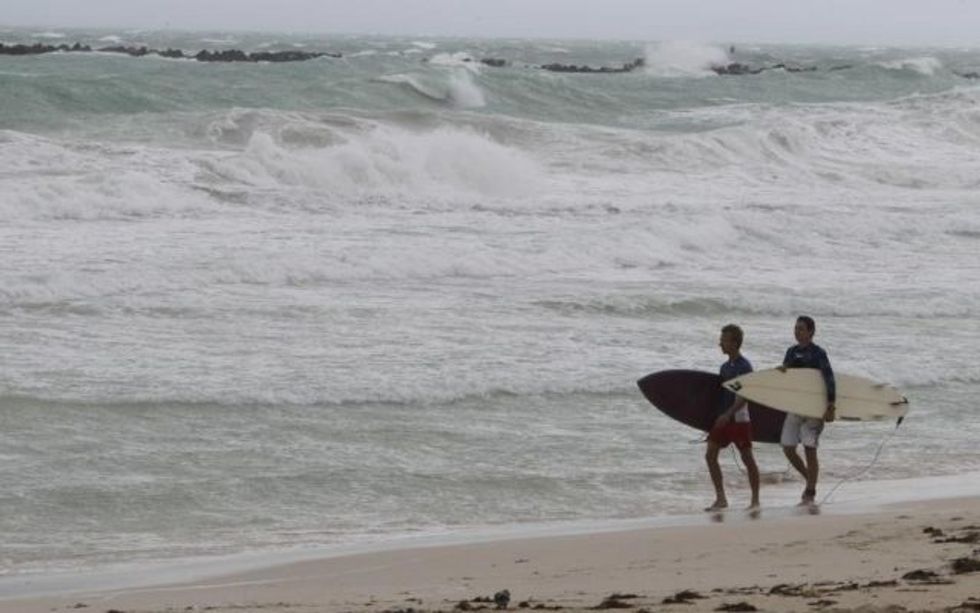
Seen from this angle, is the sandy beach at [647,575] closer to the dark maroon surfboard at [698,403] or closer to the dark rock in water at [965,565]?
the dark rock in water at [965,565]

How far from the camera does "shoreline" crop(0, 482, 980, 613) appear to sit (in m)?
6.89

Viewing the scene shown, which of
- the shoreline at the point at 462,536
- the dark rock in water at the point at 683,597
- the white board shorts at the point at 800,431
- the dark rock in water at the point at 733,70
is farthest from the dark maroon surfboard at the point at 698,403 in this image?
the dark rock in water at the point at 733,70

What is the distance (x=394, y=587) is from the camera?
7609 mm

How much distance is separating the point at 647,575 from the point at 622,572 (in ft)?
0.56

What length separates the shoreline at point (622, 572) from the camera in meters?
6.89

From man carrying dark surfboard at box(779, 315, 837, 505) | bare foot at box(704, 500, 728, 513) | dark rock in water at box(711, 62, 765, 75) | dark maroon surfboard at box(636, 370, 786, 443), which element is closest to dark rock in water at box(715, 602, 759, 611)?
bare foot at box(704, 500, 728, 513)

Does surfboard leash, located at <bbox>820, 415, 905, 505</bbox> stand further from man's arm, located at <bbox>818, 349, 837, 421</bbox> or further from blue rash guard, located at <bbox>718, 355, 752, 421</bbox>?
blue rash guard, located at <bbox>718, 355, 752, 421</bbox>

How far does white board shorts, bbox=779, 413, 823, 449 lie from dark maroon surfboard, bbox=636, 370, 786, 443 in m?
0.15

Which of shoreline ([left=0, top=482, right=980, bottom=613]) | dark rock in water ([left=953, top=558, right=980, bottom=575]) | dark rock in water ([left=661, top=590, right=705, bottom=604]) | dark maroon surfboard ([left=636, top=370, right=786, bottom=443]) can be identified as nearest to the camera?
dark rock in water ([left=661, top=590, right=705, bottom=604])

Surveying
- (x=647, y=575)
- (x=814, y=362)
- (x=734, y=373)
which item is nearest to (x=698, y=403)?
(x=734, y=373)

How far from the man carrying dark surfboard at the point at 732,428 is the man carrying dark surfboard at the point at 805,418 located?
0.24 metres

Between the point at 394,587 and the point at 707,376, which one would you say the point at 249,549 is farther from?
the point at 707,376

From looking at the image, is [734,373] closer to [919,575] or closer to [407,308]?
[919,575]

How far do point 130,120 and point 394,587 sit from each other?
85.7ft
